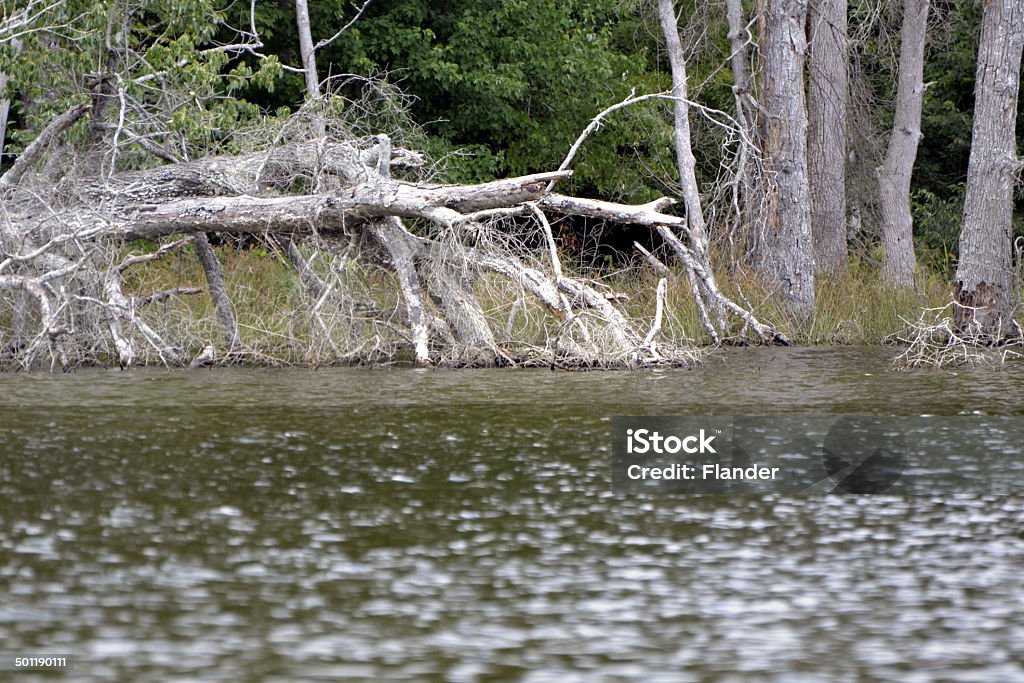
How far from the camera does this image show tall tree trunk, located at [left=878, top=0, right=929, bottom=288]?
2297cm

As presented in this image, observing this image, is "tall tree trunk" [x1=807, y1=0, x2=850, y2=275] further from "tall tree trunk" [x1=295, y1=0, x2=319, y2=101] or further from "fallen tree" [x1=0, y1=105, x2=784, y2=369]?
"tall tree trunk" [x1=295, y1=0, x2=319, y2=101]

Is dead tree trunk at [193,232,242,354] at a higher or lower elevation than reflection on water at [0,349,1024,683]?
higher

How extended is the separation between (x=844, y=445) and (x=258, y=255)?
11340 millimetres

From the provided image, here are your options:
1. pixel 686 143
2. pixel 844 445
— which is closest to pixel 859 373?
pixel 844 445

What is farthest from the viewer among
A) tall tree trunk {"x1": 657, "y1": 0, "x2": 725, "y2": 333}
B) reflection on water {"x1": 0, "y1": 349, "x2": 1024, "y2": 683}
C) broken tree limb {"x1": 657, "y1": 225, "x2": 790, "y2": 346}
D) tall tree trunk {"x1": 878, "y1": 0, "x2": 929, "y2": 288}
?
tall tree trunk {"x1": 878, "y1": 0, "x2": 929, "y2": 288}

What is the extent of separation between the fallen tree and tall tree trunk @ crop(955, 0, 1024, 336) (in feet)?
10.5

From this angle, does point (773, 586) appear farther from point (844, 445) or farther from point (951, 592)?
point (844, 445)

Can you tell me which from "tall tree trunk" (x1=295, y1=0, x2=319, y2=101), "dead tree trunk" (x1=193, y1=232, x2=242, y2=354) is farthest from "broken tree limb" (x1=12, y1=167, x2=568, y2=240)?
"tall tree trunk" (x1=295, y1=0, x2=319, y2=101)

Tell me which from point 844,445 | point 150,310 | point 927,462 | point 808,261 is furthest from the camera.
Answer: point 808,261

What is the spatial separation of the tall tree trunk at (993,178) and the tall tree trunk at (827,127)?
3708 mm

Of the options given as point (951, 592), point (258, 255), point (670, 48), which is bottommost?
point (951, 592)

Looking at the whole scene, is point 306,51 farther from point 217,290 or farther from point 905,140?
point 905,140

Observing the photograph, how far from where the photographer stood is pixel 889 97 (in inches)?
1166

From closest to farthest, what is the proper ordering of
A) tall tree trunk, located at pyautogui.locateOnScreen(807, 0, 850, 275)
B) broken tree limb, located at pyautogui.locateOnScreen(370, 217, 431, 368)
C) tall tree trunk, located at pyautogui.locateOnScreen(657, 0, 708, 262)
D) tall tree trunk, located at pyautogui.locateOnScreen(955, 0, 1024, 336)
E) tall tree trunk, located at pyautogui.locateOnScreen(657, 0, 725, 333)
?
broken tree limb, located at pyautogui.locateOnScreen(370, 217, 431, 368) < tall tree trunk, located at pyautogui.locateOnScreen(955, 0, 1024, 336) < tall tree trunk, located at pyautogui.locateOnScreen(657, 0, 725, 333) < tall tree trunk, located at pyautogui.locateOnScreen(657, 0, 708, 262) < tall tree trunk, located at pyautogui.locateOnScreen(807, 0, 850, 275)
